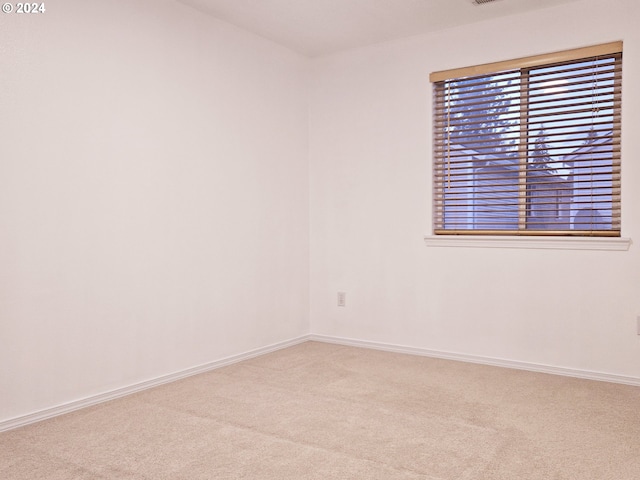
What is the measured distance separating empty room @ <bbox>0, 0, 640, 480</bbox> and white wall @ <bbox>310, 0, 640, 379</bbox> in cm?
2

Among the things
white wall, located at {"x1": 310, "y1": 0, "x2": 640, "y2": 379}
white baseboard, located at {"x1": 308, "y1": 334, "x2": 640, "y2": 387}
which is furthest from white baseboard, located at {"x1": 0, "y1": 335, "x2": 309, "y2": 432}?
white wall, located at {"x1": 310, "y1": 0, "x2": 640, "y2": 379}

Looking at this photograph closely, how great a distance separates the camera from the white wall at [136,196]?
2.83 m

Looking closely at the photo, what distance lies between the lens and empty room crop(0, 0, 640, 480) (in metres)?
2.72

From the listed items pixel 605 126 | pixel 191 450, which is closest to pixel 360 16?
pixel 605 126

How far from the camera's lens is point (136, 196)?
3.39 meters

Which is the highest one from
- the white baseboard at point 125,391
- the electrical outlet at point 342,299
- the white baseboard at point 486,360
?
the electrical outlet at point 342,299

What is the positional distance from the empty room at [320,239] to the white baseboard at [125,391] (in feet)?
0.04

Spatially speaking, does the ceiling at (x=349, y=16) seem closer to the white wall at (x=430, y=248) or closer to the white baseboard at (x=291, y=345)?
the white wall at (x=430, y=248)

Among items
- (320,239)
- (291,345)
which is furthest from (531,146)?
(291,345)

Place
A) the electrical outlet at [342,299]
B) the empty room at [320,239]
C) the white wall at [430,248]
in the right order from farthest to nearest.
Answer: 1. the electrical outlet at [342,299]
2. the white wall at [430,248]
3. the empty room at [320,239]

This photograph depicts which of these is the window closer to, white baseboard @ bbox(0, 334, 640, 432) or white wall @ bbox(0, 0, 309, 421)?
white baseboard @ bbox(0, 334, 640, 432)

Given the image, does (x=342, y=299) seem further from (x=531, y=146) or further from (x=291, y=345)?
(x=531, y=146)

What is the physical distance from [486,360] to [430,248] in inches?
36.0

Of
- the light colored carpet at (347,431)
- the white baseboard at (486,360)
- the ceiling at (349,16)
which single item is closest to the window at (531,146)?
the ceiling at (349,16)
